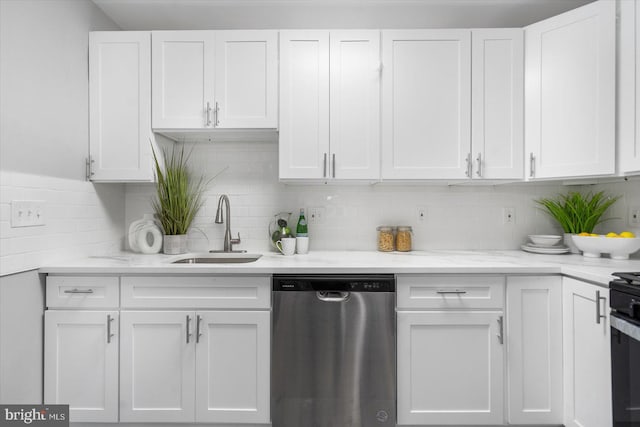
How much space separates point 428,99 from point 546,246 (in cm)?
127

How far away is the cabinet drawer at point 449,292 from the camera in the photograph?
1.75 metres

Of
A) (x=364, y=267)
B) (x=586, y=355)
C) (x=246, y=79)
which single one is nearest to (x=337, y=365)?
(x=364, y=267)

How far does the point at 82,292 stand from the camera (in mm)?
1733

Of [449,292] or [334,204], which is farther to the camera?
[334,204]

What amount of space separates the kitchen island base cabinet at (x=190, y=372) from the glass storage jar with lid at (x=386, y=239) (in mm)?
1017

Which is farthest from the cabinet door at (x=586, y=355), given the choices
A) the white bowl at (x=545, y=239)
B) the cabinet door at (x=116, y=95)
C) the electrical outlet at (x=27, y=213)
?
the electrical outlet at (x=27, y=213)

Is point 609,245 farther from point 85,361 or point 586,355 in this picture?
point 85,361

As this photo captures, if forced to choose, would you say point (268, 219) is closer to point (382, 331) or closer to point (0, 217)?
point (382, 331)

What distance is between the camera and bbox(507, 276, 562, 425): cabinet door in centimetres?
172

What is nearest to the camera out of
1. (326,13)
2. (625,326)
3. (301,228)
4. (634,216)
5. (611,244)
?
(625,326)

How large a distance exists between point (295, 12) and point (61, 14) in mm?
1316

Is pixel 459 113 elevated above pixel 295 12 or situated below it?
below

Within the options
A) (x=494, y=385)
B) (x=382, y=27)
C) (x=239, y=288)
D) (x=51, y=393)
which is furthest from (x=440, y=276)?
(x=51, y=393)

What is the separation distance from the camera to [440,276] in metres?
1.75
